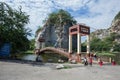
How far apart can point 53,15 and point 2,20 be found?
90.5m

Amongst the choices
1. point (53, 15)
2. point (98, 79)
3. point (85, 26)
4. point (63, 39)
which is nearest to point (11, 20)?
point (85, 26)

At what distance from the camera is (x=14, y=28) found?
110 feet

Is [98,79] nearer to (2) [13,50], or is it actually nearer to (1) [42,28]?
(2) [13,50]

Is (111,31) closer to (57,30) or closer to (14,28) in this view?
(57,30)

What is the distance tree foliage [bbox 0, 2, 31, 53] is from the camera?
105ft

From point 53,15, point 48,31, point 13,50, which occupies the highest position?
point 53,15

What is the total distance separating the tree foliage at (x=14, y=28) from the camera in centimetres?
3196

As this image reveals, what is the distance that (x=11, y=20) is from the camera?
33.1 m

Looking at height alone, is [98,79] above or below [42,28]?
below

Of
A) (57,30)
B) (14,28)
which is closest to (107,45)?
(57,30)

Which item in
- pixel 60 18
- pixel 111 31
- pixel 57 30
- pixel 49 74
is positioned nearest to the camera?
pixel 49 74

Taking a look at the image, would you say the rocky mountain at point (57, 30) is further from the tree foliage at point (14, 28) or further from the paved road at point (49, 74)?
the paved road at point (49, 74)

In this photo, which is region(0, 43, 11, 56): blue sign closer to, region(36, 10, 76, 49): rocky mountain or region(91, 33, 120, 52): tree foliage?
region(36, 10, 76, 49): rocky mountain

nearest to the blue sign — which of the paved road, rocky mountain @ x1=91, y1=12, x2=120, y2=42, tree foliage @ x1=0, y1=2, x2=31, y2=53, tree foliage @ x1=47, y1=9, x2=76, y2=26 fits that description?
tree foliage @ x1=0, y1=2, x2=31, y2=53
